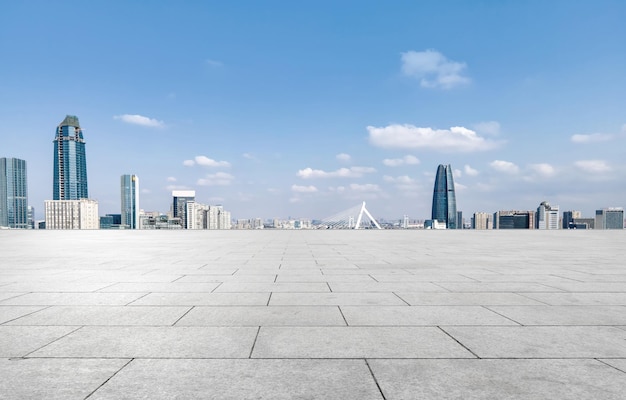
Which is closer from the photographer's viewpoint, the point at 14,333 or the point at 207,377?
the point at 207,377

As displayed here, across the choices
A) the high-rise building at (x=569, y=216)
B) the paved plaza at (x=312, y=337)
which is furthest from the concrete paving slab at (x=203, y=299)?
the high-rise building at (x=569, y=216)

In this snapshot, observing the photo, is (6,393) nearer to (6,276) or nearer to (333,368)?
(333,368)

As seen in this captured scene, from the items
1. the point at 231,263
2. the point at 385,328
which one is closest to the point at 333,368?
the point at 385,328

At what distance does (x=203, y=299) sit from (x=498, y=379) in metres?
6.13

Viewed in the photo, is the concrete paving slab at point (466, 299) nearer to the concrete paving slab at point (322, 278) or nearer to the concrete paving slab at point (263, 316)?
the concrete paving slab at point (263, 316)

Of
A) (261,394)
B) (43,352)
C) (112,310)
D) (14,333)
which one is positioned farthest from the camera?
(112,310)

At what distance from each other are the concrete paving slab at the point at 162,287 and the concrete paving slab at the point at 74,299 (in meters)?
0.48

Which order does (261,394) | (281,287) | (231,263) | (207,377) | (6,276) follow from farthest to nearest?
1. (231,263)
2. (6,276)
3. (281,287)
4. (207,377)
5. (261,394)

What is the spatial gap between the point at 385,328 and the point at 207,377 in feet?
10.1

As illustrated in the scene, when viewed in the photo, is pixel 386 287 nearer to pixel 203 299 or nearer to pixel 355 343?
pixel 355 343

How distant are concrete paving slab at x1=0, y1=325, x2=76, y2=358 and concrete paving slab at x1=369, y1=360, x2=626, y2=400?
4.77 meters

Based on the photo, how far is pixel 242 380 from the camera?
13.6 feet

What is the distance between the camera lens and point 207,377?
4234 mm

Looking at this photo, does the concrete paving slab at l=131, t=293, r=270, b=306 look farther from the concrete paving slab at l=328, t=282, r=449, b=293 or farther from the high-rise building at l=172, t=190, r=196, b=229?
the high-rise building at l=172, t=190, r=196, b=229
